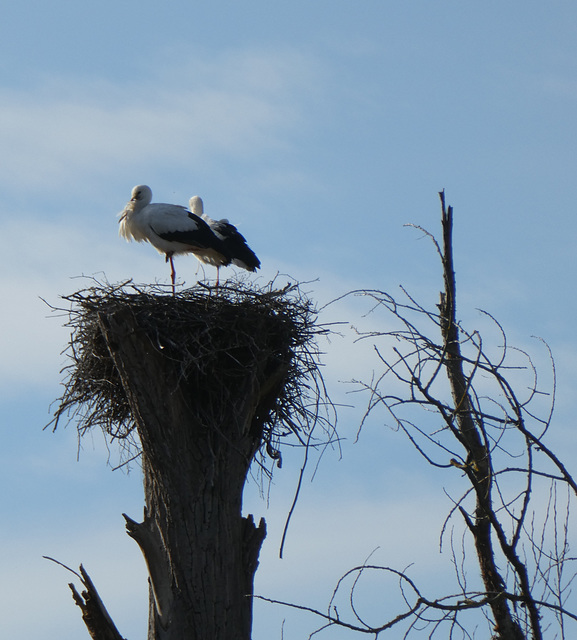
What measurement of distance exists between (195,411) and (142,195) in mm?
4886

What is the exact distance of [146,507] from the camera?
6488mm

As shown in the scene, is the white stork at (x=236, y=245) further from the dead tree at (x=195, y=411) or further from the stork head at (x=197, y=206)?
the dead tree at (x=195, y=411)

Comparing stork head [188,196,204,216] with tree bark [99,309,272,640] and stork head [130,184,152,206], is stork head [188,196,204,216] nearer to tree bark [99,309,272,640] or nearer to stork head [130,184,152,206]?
stork head [130,184,152,206]

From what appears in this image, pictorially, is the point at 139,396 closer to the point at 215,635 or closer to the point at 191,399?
the point at 191,399

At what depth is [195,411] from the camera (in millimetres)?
6684

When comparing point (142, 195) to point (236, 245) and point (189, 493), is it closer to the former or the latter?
point (236, 245)

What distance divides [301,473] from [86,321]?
2028 millimetres

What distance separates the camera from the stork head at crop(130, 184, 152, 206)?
11.0 m

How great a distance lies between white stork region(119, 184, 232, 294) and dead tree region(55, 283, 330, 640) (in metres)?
3.29

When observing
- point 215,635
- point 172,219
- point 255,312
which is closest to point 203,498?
point 215,635

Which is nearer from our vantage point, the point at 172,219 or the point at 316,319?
the point at 316,319

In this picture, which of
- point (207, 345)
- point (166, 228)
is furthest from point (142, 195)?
point (207, 345)


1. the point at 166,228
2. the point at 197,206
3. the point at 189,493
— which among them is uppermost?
the point at 197,206

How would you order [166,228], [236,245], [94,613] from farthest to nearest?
[236,245] → [166,228] → [94,613]
